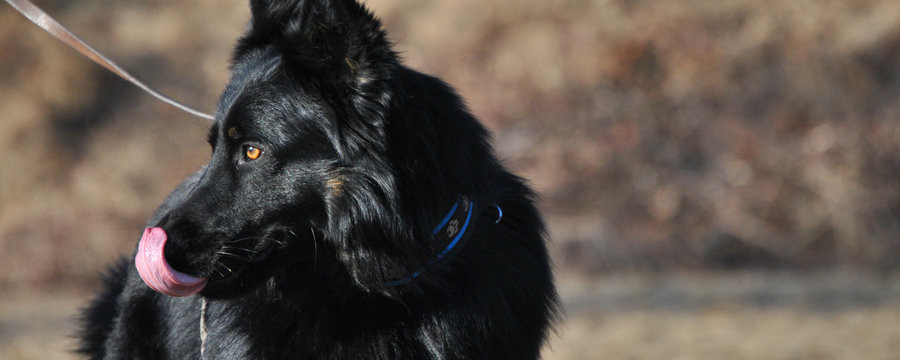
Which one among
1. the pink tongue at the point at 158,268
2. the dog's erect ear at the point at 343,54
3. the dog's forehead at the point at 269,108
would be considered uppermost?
the dog's erect ear at the point at 343,54

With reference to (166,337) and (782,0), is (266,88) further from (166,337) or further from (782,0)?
(782,0)

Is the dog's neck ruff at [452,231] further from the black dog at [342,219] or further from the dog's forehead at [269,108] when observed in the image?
the dog's forehead at [269,108]

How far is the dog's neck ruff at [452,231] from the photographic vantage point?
3.12 m

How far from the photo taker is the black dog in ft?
9.70

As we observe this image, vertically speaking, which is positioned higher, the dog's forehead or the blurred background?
the blurred background

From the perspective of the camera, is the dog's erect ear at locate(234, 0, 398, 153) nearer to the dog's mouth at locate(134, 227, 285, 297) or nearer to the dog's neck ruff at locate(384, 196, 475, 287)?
the dog's neck ruff at locate(384, 196, 475, 287)

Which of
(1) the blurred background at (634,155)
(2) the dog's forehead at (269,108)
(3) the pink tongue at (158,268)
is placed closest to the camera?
(3) the pink tongue at (158,268)

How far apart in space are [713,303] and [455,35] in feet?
22.4

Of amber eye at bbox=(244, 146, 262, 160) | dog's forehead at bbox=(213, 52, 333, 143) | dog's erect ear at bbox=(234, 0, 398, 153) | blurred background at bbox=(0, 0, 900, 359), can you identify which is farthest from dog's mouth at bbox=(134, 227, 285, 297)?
blurred background at bbox=(0, 0, 900, 359)

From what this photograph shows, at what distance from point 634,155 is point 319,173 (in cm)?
921

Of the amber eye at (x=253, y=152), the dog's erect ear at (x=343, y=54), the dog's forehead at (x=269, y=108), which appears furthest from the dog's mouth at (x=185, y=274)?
the dog's erect ear at (x=343, y=54)

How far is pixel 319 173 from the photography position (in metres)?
3.04

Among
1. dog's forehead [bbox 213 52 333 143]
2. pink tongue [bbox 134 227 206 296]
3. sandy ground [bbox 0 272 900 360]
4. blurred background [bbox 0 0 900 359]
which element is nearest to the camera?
pink tongue [bbox 134 227 206 296]

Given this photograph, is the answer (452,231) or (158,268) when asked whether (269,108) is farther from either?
(452,231)
